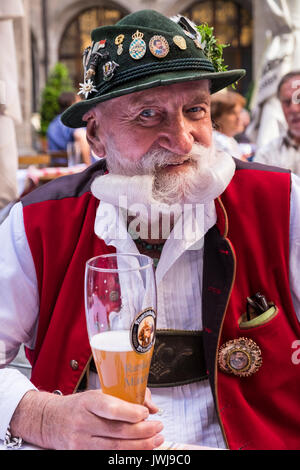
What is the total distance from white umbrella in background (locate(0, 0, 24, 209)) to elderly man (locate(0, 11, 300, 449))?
2040mm

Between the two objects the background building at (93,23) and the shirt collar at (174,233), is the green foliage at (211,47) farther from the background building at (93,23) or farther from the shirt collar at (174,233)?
the background building at (93,23)

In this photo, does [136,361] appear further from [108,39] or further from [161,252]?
[108,39]

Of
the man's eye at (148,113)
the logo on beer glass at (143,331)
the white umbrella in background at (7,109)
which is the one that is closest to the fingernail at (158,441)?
the logo on beer glass at (143,331)

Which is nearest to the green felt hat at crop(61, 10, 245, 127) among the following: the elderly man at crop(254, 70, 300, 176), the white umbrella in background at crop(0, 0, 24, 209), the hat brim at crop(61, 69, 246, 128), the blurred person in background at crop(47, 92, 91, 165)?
the hat brim at crop(61, 69, 246, 128)

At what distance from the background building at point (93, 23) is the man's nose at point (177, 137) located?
64.5 feet

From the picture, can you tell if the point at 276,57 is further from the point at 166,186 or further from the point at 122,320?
the point at 122,320

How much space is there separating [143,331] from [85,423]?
280 mm

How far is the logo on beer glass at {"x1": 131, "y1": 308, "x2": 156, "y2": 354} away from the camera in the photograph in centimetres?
95

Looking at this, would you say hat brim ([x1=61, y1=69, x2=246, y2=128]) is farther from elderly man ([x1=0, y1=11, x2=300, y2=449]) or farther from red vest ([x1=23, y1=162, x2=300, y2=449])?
red vest ([x1=23, y1=162, x2=300, y2=449])

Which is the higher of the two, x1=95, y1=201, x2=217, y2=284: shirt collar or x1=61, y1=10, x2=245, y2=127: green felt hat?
Result: x1=61, y1=10, x2=245, y2=127: green felt hat

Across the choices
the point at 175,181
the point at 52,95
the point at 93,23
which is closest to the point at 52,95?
the point at 52,95

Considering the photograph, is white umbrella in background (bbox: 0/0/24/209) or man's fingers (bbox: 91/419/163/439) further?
white umbrella in background (bbox: 0/0/24/209)
